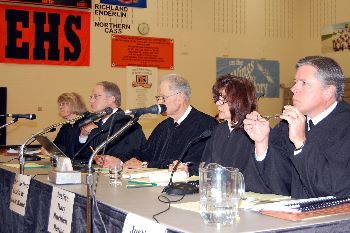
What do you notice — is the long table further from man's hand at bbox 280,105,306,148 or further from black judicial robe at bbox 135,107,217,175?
black judicial robe at bbox 135,107,217,175

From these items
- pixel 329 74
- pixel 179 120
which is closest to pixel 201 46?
pixel 179 120

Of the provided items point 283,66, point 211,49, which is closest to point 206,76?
point 211,49

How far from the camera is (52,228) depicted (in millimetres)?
2633

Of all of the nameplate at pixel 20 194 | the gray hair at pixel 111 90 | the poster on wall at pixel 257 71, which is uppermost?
the poster on wall at pixel 257 71

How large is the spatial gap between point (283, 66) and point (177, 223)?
6.71 metres

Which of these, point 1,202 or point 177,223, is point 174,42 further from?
point 177,223

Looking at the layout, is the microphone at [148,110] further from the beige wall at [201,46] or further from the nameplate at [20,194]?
the beige wall at [201,46]

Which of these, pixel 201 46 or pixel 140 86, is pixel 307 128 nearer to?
pixel 140 86

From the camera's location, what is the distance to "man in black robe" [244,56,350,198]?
93.5 inches

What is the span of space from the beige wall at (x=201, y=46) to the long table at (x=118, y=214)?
275cm

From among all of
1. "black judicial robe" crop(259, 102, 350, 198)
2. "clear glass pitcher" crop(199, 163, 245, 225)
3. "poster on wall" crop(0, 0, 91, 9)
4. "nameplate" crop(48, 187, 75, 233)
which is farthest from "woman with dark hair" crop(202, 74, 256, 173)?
"poster on wall" crop(0, 0, 91, 9)

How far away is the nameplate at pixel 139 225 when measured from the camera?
5.58 ft

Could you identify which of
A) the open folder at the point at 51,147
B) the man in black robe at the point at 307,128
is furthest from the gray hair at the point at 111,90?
the man in black robe at the point at 307,128

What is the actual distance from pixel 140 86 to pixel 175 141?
2.92 metres
